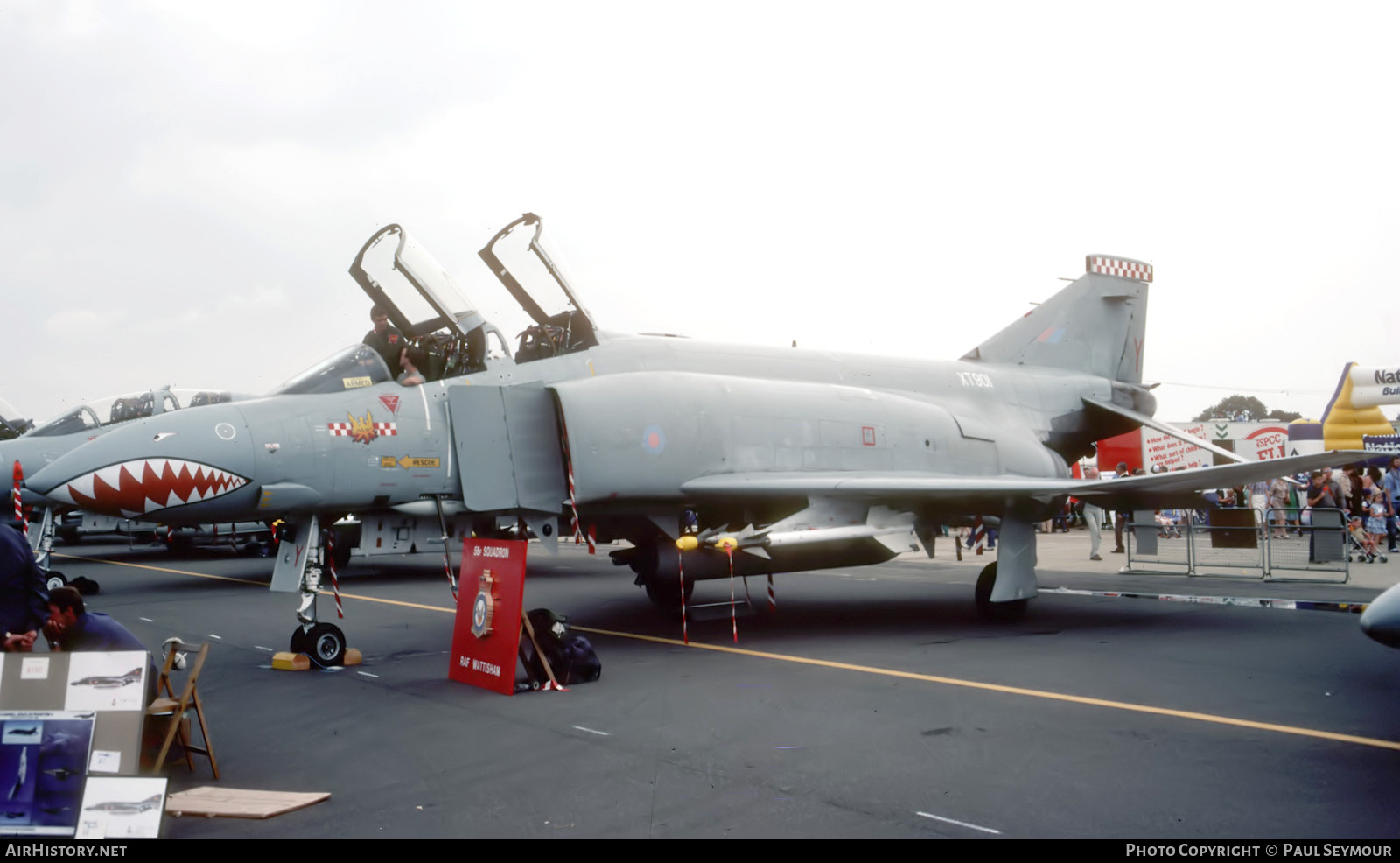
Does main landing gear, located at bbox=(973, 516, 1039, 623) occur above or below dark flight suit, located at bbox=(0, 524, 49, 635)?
below

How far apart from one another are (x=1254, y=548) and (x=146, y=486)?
14.2 metres

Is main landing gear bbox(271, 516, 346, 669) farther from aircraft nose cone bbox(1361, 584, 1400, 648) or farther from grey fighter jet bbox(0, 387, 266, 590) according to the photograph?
grey fighter jet bbox(0, 387, 266, 590)

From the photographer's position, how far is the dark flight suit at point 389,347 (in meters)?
8.09

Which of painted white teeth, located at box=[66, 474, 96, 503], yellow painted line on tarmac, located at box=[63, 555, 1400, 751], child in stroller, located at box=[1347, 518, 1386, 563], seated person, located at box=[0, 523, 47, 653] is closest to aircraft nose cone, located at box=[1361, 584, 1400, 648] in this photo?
yellow painted line on tarmac, located at box=[63, 555, 1400, 751]

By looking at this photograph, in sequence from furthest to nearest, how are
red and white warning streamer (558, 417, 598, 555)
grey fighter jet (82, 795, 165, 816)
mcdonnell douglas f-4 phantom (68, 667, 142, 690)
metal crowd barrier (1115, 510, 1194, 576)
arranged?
metal crowd barrier (1115, 510, 1194, 576)
red and white warning streamer (558, 417, 598, 555)
mcdonnell douglas f-4 phantom (68, 667, 142, 690)
grey fighter jet (82, 795, 165, 816)

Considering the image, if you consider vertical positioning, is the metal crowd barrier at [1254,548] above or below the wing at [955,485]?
below

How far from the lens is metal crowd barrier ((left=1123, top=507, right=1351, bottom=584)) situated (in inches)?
491

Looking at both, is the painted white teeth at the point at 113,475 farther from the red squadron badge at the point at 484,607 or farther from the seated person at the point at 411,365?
the red squadron badge at the point at 484,607

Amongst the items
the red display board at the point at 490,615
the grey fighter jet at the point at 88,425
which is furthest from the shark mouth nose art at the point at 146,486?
the grey fighter jet at the point at 88,425

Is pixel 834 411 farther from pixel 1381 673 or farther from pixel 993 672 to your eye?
pixel 1381 673

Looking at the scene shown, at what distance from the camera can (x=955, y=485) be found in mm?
7945

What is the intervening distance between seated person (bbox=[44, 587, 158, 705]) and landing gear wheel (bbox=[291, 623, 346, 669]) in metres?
2.60

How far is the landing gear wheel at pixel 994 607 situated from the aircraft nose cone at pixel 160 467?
680cm
